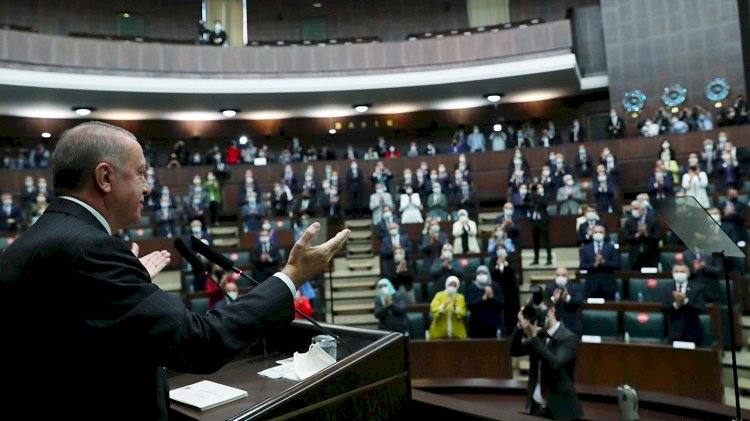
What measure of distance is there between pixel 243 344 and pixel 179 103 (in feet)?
40.9

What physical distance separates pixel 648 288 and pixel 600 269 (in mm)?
547

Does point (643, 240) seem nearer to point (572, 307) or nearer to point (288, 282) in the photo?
point (572, 307)

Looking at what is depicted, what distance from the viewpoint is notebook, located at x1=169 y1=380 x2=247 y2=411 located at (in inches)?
44.6

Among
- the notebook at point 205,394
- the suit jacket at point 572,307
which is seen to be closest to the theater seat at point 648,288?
the suit jacket at point 572,307

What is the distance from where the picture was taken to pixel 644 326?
4.88 metres

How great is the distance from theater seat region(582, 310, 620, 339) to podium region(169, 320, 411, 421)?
416 centimetres

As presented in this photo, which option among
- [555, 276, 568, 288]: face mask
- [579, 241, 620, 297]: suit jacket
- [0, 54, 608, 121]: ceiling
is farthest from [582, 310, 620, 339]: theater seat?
[0, 54, 608, 121]: ceiling

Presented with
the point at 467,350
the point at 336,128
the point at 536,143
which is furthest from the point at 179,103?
the point at 467,350

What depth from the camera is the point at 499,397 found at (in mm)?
3910

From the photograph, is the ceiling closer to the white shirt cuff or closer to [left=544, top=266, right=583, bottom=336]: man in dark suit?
[left=544, top=266, right=583, bottom=336]: man in dark suit

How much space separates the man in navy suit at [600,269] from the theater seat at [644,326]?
0.87m

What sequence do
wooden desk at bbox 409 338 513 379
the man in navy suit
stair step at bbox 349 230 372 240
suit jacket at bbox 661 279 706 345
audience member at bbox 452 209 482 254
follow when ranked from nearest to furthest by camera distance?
suit jacket at bbox 661 279 706 345, wooden desk at bbox 409 338 513 379, the man in navy suit, audience member at bbox 452 209 482 254, stair step at bbox 349 230 372 240

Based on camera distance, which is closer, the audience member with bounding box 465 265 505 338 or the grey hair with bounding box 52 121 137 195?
the grey hair with bounding box 52 121 137 195

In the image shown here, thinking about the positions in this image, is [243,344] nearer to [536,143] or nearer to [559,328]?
[559,328]
